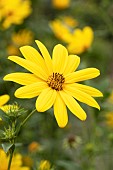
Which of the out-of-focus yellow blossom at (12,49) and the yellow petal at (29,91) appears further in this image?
the out-of-focus yellow blossom at (12,49)

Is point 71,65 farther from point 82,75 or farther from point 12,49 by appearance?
point 12,49

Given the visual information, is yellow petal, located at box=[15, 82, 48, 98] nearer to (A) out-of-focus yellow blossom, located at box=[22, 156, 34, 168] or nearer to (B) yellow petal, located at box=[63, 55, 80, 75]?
(B) yellow petal, located at box=[63, 55, 80, 75]

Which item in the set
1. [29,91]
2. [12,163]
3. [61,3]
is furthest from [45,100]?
[61,3]

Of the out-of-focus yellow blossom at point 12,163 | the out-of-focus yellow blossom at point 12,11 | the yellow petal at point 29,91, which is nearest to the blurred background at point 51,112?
the out-of-focus yellow blossom at point 12,11

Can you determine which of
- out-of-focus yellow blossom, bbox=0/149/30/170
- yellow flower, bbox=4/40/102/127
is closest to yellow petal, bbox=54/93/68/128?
yellow flower, bbox=4/40/102/127

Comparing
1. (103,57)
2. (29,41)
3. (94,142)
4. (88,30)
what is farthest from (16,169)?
(103,57)

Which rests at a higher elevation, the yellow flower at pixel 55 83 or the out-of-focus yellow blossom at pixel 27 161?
the yellow flower at pixel 55 83

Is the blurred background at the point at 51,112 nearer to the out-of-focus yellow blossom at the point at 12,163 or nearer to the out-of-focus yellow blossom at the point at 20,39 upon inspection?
the out-of-focus yellow blossom at the point at 20,39
